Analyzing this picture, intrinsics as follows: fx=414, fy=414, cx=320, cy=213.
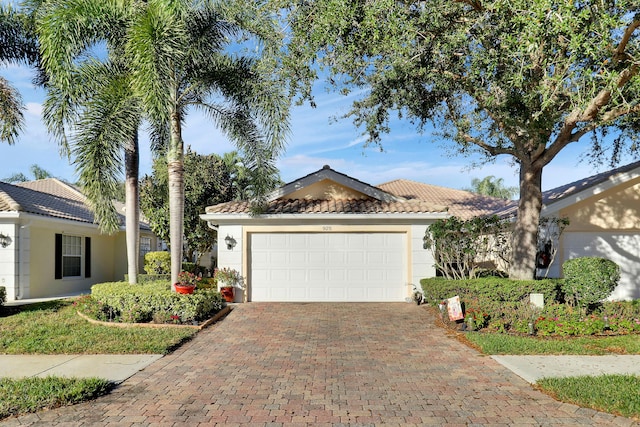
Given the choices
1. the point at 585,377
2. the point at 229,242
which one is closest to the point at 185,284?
the point at 229,242

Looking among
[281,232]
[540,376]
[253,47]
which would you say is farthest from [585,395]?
[253,47]

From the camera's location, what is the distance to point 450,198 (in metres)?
22.8

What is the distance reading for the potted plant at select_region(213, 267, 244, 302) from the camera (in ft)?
43.9

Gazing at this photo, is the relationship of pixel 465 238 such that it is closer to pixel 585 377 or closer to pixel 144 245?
pixel 585 377

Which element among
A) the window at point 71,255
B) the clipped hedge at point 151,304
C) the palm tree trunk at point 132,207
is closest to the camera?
→ the clipped hedge at point 151,304

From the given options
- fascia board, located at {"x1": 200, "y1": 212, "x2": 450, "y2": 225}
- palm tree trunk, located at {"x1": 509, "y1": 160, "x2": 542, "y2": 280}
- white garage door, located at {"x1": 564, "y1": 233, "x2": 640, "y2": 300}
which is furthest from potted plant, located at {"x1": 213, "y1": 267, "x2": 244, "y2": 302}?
white garage door, located at {"x1": 564, "y1": 233, "x2": 640, "y2": 300}

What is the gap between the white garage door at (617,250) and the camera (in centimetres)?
1316

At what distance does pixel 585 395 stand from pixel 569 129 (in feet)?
23.9

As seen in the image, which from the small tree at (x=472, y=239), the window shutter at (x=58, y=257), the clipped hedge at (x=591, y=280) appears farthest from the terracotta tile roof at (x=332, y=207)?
the window shutter at (x=58, y=257)

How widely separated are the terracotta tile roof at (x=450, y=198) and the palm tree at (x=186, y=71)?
420 inches

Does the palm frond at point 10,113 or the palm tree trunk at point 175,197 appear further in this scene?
the palm frond at point 10,113

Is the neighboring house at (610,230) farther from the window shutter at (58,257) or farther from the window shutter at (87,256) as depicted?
the window shutter at (87,256)

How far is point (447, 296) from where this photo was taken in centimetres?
1127

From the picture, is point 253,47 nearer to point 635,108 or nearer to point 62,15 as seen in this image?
point 62,15
